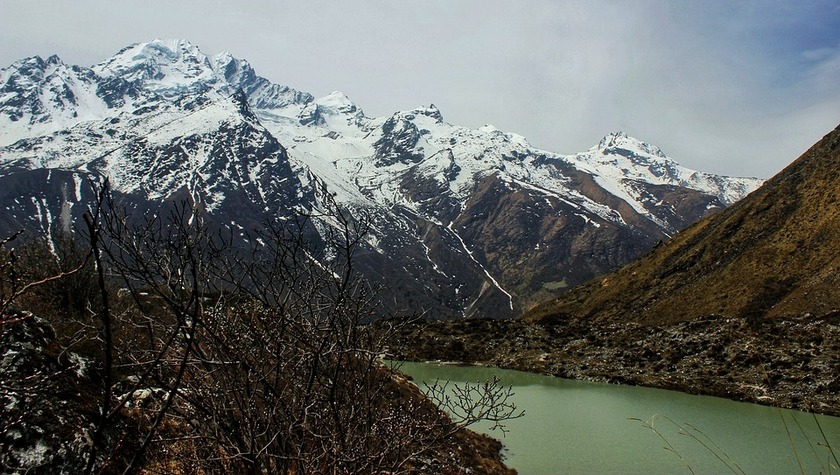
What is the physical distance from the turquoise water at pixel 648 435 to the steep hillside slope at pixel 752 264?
29.8 metres

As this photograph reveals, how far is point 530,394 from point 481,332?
33712mm

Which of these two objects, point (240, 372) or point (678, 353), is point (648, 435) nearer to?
point (240, 372)

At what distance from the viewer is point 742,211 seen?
8900 centimetres

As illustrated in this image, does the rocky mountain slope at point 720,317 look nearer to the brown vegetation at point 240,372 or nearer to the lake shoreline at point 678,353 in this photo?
the lake shoreline at point 678,353

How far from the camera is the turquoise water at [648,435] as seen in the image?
2225cm

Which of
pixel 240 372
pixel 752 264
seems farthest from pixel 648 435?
pixel 752 264

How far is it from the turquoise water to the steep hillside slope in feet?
97.8

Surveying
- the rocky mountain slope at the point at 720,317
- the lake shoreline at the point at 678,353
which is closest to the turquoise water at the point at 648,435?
the lake shoreline at the point at 678,353

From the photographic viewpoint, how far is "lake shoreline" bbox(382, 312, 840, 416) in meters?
40.1

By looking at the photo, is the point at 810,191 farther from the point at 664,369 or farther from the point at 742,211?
the point at 664,369

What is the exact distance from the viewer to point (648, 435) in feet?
92.6

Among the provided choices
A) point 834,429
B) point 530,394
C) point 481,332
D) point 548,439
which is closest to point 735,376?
point 834,429

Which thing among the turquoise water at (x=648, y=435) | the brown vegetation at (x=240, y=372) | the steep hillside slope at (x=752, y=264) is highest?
the steep hillside slope at (x=752, y=264)

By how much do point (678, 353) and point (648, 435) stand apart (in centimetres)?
2921
